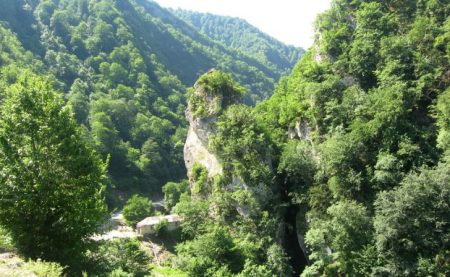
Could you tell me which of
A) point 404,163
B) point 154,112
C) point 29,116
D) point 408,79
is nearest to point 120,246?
point 29,116

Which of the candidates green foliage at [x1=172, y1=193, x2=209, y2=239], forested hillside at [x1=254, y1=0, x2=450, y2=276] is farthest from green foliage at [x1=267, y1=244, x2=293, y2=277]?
green foliage at [x1=172, y1=193, x2=209, y2=239]

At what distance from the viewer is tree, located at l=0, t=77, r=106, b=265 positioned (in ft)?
43.4

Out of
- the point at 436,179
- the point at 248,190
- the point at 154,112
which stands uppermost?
the point at 436,179

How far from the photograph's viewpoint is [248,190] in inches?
1159

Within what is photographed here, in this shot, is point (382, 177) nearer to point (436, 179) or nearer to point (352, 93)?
point (436, 179)

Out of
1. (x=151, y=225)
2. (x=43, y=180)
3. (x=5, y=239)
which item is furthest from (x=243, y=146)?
(x=5, y=239)

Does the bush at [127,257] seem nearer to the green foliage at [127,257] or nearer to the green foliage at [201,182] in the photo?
the green foliage at [127,257]

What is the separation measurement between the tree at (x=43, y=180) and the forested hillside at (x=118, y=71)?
124 feet

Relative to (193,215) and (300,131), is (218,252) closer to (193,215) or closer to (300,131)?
(193,215)

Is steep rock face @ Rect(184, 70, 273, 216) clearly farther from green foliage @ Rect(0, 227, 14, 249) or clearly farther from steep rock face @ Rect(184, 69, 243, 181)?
green foliage @ Rect(0, 227, 14, 249)

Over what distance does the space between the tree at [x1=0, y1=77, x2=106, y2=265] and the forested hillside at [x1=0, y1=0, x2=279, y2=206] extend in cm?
3785

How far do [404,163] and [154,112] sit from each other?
2938 inches

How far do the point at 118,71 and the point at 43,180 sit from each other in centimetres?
8467

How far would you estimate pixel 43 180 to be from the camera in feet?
45.2
